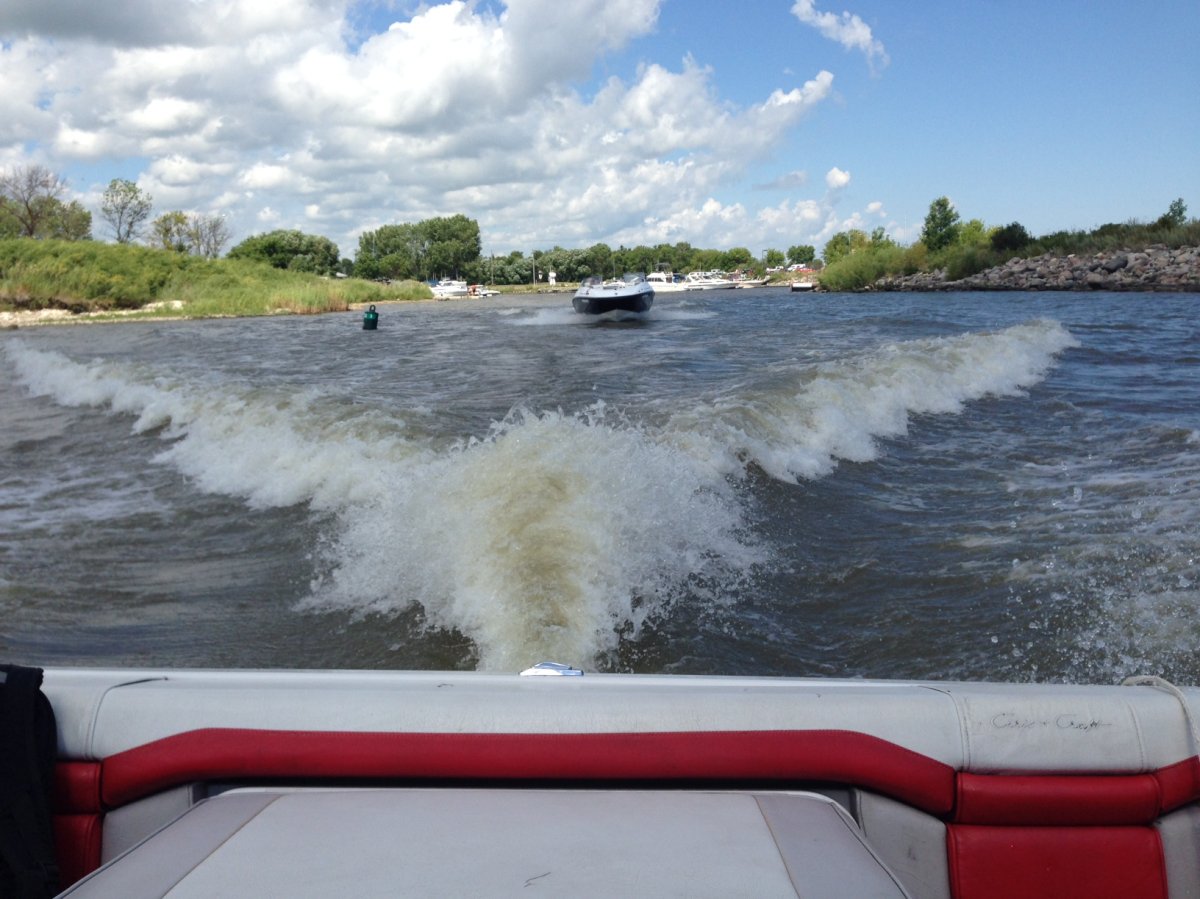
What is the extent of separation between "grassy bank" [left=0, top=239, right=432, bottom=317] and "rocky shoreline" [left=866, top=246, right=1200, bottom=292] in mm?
38709

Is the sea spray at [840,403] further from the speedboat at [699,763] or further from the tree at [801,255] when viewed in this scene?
the tree at [801,255]

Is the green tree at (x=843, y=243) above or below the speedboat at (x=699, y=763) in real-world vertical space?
above

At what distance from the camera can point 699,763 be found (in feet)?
4.98

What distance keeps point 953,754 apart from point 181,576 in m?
5.39

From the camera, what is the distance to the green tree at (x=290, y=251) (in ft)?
285

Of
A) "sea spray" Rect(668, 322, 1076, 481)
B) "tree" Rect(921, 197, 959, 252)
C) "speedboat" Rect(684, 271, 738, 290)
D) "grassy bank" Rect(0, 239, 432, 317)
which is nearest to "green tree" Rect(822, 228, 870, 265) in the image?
"speedboat" Rect(684, 271, 738, 290)

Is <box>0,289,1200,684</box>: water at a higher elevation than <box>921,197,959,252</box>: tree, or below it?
below

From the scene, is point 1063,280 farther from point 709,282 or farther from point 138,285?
point 709,282

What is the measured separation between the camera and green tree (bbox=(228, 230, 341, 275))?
86.9 meters

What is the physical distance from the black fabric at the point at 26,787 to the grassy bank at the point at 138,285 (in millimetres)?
50093

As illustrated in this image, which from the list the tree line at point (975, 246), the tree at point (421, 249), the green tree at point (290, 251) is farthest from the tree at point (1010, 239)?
the tree at point (421, 249)

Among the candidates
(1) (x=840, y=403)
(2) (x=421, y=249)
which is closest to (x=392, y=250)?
(2) (x=421, y=249)

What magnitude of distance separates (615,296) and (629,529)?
25.0 m

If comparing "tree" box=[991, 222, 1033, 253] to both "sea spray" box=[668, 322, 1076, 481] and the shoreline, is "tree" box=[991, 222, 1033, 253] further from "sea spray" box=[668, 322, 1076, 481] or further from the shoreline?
"sea spray" box=[668, 322, 1076, 481]
